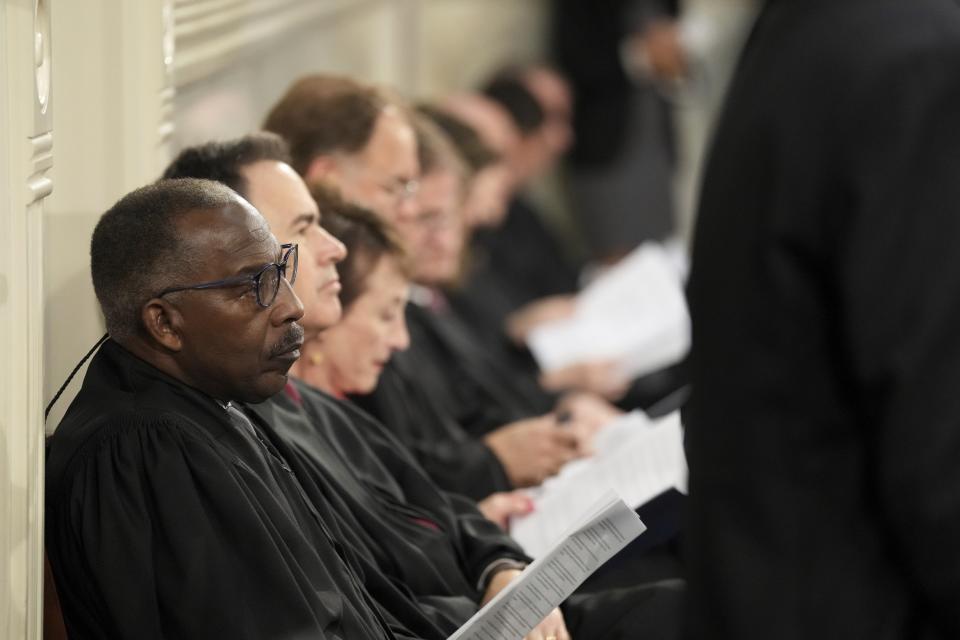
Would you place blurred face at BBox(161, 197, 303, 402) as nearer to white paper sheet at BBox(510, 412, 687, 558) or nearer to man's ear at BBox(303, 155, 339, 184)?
white paper sheet at BBox(510, 412, 687, 558)

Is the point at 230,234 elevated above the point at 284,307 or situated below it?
above

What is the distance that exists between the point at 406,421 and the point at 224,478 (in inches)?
60.4

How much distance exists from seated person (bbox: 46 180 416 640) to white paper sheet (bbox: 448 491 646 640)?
202mm

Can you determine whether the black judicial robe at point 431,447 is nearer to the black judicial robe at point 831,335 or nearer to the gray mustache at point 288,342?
the gray mustache at point 288,342

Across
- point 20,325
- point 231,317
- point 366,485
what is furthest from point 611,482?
point 20,325

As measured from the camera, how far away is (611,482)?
10.0ft

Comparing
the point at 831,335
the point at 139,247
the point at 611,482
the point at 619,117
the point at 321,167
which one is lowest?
the point at 619,117

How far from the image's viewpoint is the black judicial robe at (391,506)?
2.43 m

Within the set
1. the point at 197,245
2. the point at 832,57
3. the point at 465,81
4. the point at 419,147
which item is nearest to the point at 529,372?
the point at 419,147

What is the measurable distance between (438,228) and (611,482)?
52.4 inches

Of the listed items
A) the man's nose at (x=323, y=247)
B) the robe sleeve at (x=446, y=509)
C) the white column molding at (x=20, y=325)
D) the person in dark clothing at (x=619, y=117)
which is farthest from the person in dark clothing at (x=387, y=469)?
the person in dark clothing at (x=619, y=117)

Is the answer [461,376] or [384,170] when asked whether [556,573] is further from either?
[461,376]

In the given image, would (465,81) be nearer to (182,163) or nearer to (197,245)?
(182,163)

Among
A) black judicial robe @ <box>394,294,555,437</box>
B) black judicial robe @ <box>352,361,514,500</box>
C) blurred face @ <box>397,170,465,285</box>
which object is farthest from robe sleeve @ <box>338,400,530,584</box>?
blurred face @ <box>397,170,465,285</box>
